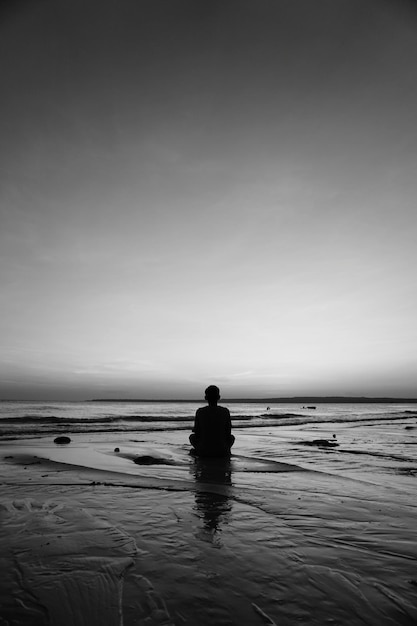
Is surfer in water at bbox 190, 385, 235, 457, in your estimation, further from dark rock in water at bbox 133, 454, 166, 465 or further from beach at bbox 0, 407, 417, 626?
beach at bbox 0, 407, 417, 626

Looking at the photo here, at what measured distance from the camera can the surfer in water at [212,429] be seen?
897 centimetres

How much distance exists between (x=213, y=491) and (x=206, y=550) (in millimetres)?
2598

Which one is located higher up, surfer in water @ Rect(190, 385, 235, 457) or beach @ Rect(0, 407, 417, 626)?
surfer in water @ Rect(190, 385, 235, 457)

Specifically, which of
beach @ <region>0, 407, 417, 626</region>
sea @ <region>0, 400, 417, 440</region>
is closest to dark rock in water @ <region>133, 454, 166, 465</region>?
beach @ <region>0, 407, 417, 626</region>

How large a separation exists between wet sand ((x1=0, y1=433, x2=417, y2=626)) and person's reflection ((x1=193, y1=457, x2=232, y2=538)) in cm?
3

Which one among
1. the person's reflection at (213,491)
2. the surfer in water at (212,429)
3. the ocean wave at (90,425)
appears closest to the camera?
the person's reflection at (213,491)

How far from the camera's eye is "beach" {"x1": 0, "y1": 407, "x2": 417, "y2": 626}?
246cm

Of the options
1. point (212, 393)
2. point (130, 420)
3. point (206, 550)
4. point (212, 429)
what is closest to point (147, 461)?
point (212, 429)

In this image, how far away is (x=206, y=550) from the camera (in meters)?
3.48

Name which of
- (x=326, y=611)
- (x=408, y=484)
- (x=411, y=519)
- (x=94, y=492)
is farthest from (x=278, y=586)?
(x=408, y=484)

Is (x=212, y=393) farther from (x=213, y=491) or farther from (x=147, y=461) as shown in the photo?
(x=213, y=491)

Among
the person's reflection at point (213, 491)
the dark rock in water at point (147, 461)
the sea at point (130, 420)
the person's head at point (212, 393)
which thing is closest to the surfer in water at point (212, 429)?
the person's head at point (212, 393)

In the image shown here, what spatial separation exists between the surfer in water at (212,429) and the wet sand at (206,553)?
2.31 m

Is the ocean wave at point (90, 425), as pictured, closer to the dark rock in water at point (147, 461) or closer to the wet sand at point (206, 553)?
the dark rock in water at point (147, 461)
